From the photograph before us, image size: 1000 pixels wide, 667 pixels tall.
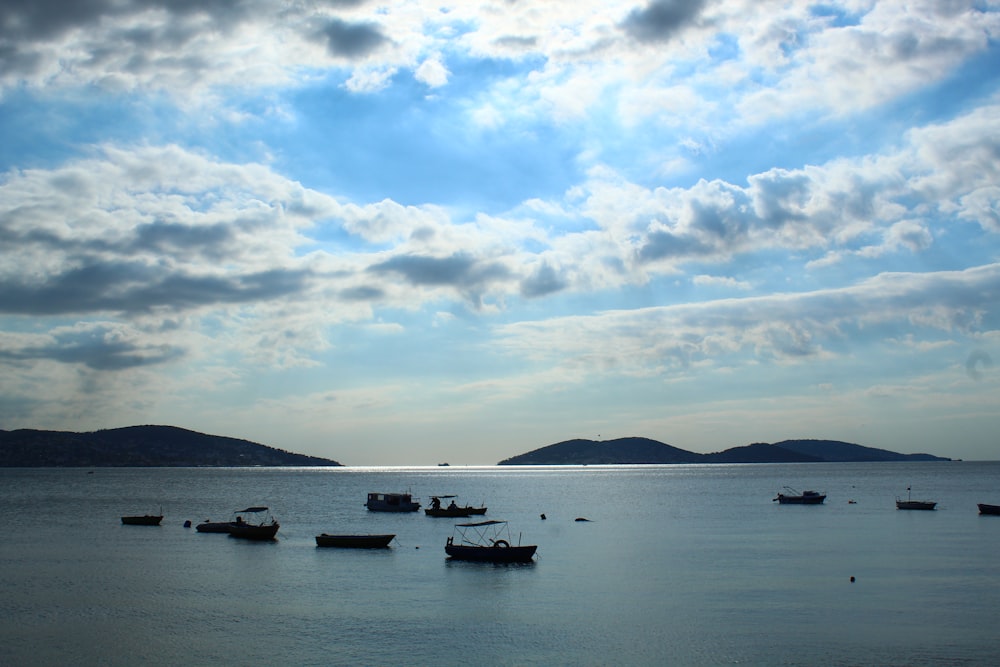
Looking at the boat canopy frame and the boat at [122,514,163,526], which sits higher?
the boat at [122,514,163,526]

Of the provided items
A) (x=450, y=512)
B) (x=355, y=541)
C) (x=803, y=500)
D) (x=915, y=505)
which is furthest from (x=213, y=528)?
(x=915, y=505)

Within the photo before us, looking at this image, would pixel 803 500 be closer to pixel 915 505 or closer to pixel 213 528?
pixel 915 505

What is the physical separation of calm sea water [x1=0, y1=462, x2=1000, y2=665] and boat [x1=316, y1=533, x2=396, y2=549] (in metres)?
2.06

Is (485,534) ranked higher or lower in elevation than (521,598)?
lower

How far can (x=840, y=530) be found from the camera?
9594 cm

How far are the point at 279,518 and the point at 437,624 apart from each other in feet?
262

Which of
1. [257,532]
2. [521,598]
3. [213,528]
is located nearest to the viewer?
[521,598]

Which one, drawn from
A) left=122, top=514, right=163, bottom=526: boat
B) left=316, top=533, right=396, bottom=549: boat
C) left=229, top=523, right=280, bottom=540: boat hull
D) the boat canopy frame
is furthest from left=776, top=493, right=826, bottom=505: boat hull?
left=122, top=514, right=163, bottom=526: boat

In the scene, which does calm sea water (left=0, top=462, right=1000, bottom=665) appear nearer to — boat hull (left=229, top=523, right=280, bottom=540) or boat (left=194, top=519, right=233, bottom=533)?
boat (left=194, top=519, right=233, bottom=533)

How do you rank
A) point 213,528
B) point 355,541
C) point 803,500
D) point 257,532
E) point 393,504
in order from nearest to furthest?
1. point 355,541
2. point 257,532
3. point 213,528
4. point 393,504
5. point 803,500

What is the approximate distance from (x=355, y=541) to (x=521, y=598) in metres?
30.4

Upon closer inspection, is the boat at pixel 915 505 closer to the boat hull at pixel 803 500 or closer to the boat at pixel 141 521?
the boat hull at pixel 803 500

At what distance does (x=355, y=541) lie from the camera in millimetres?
80125

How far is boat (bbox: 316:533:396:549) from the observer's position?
79.9m
